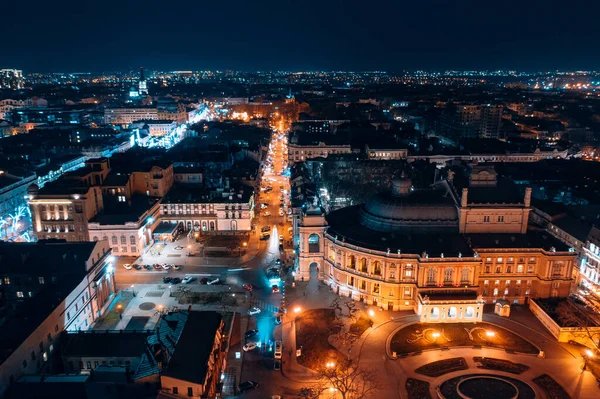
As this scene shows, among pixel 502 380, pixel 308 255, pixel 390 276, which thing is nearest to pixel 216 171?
pixel 308 255

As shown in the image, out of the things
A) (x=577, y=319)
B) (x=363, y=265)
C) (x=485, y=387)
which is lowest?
(x=485, y=387)

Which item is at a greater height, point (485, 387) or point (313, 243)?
point (313, 243)

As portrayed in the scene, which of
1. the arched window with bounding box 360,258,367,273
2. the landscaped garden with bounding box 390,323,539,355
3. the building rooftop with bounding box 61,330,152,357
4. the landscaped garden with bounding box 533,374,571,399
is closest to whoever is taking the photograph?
the landscaped garden with bounding box 533,374,571,399

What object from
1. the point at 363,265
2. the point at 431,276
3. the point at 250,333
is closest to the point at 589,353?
the point at 431,276

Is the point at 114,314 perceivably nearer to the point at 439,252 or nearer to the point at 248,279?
the point at 248,279

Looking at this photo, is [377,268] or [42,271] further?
[377,268]

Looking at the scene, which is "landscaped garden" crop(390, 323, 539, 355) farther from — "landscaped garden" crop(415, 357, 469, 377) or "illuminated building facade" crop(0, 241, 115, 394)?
"illuminated building facade" crop(0, 241, 115, 394)

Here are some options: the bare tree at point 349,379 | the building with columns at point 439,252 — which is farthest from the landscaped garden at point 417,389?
the building with columns at point 439,252

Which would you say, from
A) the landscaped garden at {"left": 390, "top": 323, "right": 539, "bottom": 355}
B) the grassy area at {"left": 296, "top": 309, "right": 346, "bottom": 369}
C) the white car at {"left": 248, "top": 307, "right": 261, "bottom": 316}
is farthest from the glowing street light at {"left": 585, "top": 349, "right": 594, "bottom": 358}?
the white car at {"left": 248, "top": 307, "right": 261, "bottom": 316}
